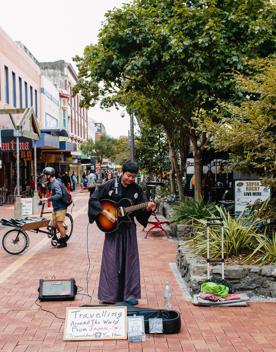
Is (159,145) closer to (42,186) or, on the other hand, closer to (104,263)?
(42,186)

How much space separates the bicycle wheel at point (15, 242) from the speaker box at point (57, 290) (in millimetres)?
3654

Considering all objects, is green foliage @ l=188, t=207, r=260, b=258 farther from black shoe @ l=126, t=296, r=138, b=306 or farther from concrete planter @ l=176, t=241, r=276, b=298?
black shoe @ l=126, t=296, r=138, b=306

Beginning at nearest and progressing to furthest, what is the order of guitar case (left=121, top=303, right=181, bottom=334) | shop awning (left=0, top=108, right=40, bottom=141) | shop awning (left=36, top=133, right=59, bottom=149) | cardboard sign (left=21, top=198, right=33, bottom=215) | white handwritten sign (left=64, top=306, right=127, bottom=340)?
1. white handwritten sign (left=64, top=306, right=127, bottom=340)
2. guitar case (left=121, top=303, right=181, bottom=334)
3. cardboard sign (left=21, top=198, right=33, bottom=215)
4. shop awning (left=0, top=108, right=40, bottom=141)
5. shop awning (left=36, top=133, right=59, bottom=149)

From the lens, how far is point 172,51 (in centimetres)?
1065

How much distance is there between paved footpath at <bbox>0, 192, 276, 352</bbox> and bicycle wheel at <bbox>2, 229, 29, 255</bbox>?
0.63 metres

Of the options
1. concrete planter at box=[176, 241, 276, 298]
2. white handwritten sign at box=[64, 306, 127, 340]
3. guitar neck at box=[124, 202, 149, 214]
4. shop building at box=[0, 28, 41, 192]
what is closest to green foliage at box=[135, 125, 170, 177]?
shop building at box=[0, 28, 41, 192]

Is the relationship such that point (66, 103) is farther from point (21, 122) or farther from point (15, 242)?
point (15, 242)

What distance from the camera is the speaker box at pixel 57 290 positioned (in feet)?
21.3

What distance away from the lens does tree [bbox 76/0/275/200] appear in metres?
10.8

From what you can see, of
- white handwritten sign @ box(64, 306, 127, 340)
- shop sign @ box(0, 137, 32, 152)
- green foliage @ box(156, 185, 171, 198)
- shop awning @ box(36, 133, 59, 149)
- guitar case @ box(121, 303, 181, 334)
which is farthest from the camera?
shop awning @ box(36, 133, 59, 149)

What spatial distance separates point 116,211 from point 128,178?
427 mm

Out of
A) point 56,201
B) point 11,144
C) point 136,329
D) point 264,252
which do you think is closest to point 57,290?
point 136,329

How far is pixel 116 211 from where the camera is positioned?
6027mm

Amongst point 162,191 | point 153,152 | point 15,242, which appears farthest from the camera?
point 153,152
